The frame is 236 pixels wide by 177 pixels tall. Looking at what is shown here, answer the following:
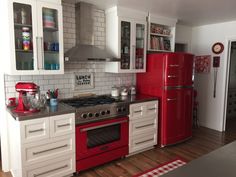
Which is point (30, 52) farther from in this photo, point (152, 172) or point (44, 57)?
point (152, 172)

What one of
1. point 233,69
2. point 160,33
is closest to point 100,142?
point 160,33

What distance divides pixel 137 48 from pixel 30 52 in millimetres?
1784

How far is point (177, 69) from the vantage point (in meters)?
3.36

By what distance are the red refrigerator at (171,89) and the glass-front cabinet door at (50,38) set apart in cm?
162

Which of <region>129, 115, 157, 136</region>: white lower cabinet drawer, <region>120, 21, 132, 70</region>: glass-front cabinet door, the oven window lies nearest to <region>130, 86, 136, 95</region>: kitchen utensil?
<region>120, 21, 132, 70</region>: glass-front cabinet door

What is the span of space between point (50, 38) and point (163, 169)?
91.8 inches

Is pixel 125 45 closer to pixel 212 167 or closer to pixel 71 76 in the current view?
pixel 71 76

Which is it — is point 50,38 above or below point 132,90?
above

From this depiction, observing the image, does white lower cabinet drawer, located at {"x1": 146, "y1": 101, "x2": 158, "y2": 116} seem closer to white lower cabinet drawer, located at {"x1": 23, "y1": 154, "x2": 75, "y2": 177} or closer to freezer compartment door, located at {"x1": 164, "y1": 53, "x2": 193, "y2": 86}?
→ freezer compartment door, located at {"x1": 164, "y1": 53, "x2": 193, "y2": 86}

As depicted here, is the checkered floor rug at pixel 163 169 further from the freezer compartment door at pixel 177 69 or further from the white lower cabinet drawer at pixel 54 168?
the freezer compartment door at pixel 177 69

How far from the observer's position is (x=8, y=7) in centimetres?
221

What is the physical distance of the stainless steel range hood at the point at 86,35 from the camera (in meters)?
2.88

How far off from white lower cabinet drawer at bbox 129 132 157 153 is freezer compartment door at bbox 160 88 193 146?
175mm

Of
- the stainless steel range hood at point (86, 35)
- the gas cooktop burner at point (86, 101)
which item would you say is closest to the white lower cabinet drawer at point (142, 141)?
the gas cooktop burner at point (86, 101)
